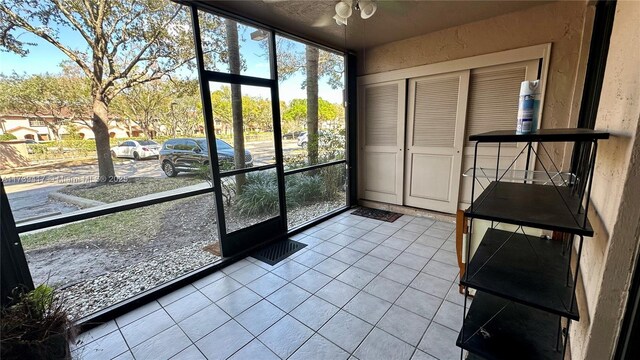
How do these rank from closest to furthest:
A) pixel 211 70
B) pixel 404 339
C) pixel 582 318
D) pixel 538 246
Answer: pixel 582 318, pixel 538 246, pixel 404 339, pixel 211 70

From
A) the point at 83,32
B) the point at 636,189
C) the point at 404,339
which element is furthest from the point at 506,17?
the point at 83,32

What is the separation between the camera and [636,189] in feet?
2.30

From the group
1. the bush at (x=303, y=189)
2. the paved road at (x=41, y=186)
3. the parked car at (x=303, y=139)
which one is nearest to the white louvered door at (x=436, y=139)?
the bush at (x=303, y=189)

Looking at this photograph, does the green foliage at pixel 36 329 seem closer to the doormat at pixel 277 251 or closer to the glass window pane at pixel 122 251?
the glass window pane at pixel 122 251

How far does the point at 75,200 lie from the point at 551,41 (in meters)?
4.44

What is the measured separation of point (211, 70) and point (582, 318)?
2898mm

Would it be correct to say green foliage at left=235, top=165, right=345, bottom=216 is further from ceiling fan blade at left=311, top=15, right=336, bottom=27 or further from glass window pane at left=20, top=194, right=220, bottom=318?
ceiling fan blade at left=311, top=15, right=336, bottom=27

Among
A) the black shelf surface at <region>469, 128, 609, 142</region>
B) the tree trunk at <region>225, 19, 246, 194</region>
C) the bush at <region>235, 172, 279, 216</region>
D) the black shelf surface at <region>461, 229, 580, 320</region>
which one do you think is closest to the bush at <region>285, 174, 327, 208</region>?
the bush at <region>235, 172, 279, 216</region>

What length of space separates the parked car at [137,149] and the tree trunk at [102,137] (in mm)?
52

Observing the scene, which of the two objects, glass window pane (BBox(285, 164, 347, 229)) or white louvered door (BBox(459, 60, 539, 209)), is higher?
white louvered door (BBox(459, 60, 539, 209))

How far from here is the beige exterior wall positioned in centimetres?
71

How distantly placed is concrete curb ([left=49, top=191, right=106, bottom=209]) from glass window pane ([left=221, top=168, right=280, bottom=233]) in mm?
993

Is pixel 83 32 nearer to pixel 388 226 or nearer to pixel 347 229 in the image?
pixel 347 229

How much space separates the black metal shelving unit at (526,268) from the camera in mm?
875
